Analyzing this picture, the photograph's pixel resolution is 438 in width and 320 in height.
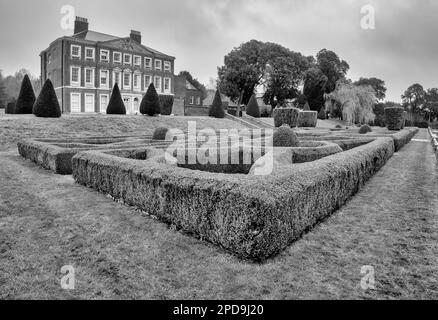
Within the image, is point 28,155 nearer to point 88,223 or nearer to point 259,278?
point 88,223

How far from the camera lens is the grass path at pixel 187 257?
336cm

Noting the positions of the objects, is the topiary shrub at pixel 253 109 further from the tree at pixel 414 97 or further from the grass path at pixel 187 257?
the tree at pixel 414 97

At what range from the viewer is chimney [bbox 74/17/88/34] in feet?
143

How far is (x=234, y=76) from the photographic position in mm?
53906

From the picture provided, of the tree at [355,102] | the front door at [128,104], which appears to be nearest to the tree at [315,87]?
the tree at [355,102]

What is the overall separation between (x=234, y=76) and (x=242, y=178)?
51.3m

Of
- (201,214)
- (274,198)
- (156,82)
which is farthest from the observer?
(156,82)

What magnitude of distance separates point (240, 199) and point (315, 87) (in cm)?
5976

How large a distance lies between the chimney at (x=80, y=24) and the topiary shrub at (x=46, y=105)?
25.2 m

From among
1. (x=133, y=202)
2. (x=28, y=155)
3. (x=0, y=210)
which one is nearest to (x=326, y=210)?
(x=133, y=202)

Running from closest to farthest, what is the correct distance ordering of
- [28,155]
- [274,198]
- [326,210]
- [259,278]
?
1. [259,278]
2. [274,198]
3. [326,210]
4. [28,155]

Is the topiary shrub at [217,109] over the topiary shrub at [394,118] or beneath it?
over

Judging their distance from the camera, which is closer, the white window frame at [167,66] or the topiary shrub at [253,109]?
the topiary shrub at [253,109]
